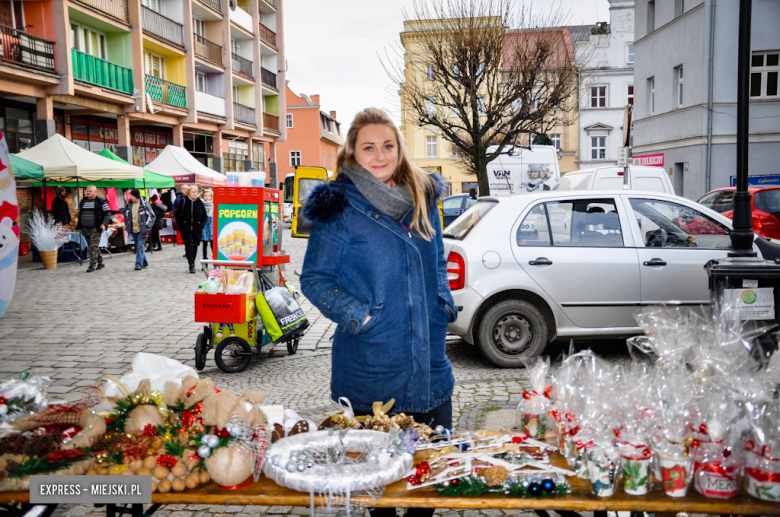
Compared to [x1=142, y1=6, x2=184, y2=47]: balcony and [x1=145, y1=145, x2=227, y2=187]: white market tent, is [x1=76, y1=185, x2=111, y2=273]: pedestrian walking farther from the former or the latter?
[x1=142, y1=6, x2=184, y2=47]: balcony

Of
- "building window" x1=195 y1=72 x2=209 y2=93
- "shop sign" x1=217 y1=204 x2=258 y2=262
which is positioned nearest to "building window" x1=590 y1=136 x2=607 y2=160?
"building window" x1=195 y1=72 x2=209 y2=93

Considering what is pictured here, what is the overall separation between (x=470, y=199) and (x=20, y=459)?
21.1 metres

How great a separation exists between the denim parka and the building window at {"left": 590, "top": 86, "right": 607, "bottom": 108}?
4944cm

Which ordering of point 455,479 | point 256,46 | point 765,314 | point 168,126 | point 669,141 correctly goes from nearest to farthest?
1. point 455,479
2. point 765,314
3. point 669,141
4. point 168,126
5. point 256,46

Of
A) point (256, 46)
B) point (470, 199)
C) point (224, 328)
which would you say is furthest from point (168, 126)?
point (224, 328)

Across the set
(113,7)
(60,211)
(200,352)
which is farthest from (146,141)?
(200,352)

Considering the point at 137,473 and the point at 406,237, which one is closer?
the point at 137,473

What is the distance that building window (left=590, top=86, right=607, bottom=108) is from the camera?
48.3m

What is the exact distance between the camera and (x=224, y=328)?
691 centimetres

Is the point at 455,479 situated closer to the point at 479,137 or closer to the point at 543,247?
the point at 543,247

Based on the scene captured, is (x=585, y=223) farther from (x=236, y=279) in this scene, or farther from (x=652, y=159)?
(x=652, y=159)

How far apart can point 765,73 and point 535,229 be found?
21.5 metres

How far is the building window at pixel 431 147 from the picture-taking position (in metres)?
53.9

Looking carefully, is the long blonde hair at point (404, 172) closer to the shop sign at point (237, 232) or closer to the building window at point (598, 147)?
the shop sign at point (237, 232)
